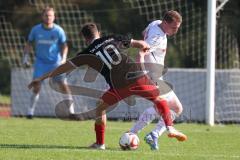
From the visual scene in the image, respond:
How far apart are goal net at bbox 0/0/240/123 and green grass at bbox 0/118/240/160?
1.66m

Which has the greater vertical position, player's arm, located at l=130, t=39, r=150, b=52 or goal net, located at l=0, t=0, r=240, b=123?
player's arm, located at l=130, t=39, r=150, b=52

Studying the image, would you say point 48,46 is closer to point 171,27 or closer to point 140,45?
point 171,27

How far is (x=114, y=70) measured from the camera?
10.1 metres

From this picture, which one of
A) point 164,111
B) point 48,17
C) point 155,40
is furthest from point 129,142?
point 48,17

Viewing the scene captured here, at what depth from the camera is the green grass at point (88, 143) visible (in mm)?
9094

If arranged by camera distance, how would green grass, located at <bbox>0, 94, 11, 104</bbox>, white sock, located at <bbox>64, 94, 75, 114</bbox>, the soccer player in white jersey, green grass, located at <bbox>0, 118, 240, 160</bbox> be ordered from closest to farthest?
green grass, located at <bbox>0, 118, 240, 160</bbox> → the soccer player in white jersey → white sock, located at <bbox>64, 94, 75, 114</bbox> → green grass, located at <bbox>0, 94, 11, 104</bbox>

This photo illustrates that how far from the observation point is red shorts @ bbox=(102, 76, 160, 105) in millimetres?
9987

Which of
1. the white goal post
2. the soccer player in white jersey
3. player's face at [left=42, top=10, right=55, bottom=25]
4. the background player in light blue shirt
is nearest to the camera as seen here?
the soccer player in white jersey

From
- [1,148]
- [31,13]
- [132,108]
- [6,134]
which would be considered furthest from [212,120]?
[31,13]

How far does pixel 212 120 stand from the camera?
15180 millimetres

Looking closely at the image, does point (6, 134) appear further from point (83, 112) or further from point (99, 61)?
point (83, 112)

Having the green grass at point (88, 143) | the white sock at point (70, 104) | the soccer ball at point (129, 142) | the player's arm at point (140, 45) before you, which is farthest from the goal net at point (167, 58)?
the player's arm at point (140, 45)

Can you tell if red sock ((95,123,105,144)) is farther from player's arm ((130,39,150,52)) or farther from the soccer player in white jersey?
player's arm ((130,39,150,52))

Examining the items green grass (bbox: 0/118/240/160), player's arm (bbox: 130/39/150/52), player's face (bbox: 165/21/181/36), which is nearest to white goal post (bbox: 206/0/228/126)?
green grass (bbox: 0/118/240/160)
